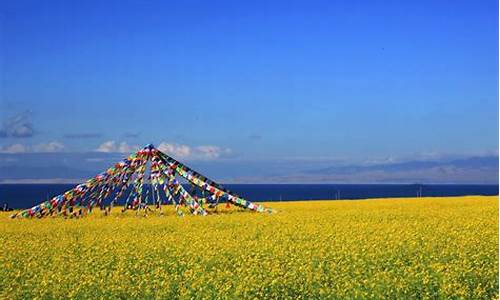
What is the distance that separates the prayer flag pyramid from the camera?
A: 37438mm

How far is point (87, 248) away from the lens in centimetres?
2158

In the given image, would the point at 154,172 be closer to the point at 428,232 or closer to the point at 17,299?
the point at 428,232

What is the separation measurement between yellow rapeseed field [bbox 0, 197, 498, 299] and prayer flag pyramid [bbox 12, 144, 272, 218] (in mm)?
8316

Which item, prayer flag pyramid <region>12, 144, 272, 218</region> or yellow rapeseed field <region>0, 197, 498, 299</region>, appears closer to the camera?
yellow rapeseed field <region>0, 197, 498, 299</region>

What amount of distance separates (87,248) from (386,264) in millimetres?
8877

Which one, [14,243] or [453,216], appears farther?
[453,216]

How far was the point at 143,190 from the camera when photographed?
3988 cm

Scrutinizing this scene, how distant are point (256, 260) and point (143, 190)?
22733 mm

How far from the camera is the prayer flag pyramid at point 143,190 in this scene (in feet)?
123

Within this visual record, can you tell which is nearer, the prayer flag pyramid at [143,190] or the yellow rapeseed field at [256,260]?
the yellow rapeseed field at [256,260]

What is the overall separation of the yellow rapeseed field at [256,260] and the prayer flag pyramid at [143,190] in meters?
8.32

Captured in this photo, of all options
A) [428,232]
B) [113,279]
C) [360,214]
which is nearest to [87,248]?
[113,279]

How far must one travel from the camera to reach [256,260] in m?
17.9

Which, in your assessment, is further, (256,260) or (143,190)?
(143,190)
